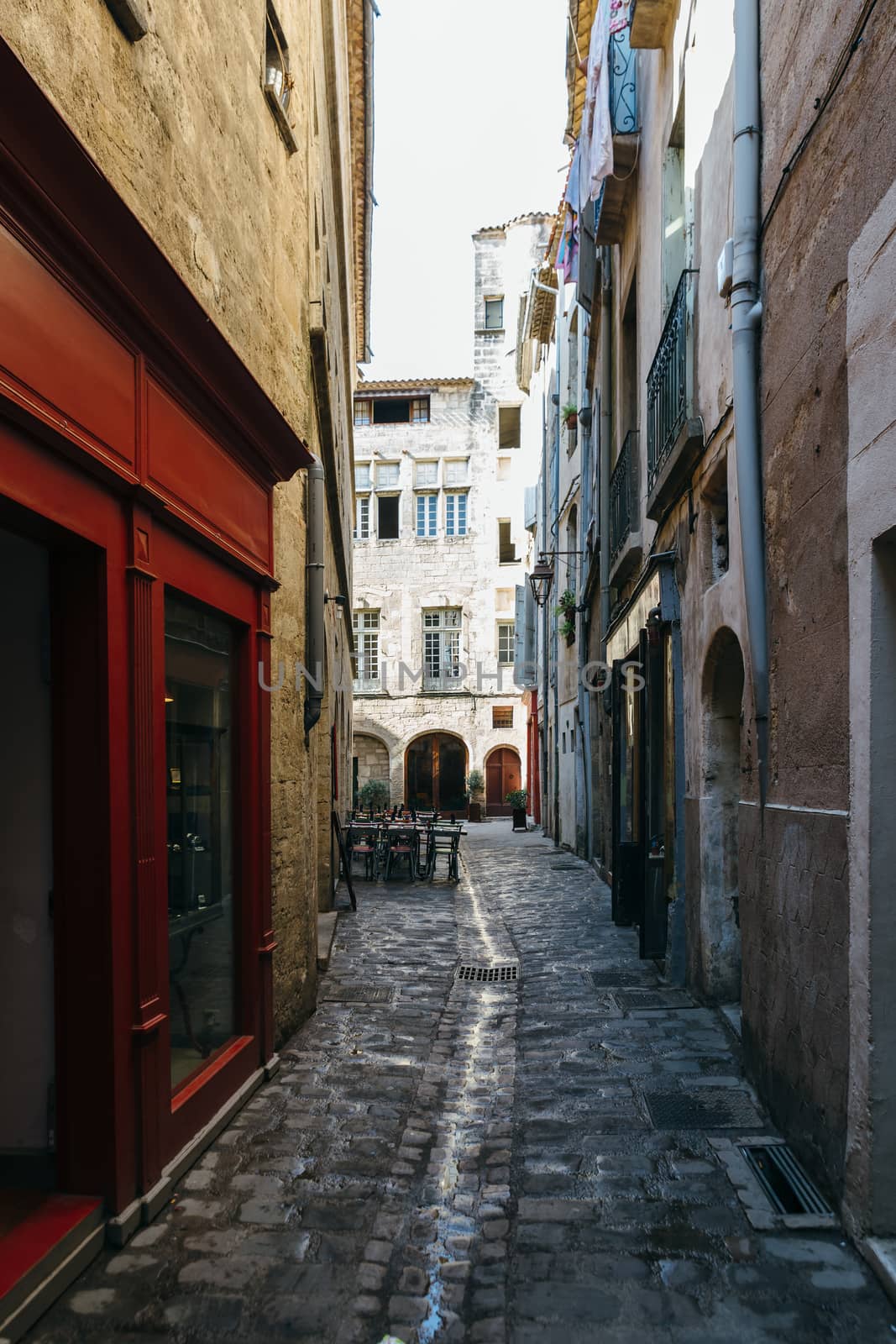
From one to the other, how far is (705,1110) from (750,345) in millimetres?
3586

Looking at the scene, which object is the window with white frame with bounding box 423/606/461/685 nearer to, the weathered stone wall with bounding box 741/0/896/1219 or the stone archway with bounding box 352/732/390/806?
the stone archway with bounding box 352/732/390/806

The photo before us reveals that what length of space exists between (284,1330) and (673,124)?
8031 millimetres

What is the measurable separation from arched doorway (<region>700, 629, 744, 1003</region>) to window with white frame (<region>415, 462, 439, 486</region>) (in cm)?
2667

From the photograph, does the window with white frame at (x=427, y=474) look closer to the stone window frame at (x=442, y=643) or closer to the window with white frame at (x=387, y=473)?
the window with white frame at (x=387, y=473)

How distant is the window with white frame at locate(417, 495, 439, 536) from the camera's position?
32.1m

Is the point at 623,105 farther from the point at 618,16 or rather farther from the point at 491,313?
the point at 491,313

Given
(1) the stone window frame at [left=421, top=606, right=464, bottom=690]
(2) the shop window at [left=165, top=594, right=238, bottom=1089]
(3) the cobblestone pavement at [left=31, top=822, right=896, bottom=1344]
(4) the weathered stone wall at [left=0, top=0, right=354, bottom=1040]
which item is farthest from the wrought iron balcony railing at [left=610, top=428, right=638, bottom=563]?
(1) the stone window frame at [left=421, top=606, right=464, bottom=690]

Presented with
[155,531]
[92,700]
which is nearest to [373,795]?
[155,531]

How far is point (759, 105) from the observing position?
4.87 meters

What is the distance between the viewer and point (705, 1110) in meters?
4.61

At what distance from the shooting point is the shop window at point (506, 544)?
3194 cm

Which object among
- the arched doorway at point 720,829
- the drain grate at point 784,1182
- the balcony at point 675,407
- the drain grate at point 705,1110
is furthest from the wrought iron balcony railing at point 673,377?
the drain grate at point 784,1182

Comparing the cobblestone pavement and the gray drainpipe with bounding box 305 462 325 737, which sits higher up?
the gray drainpipe with bounding box 305 462 325 737

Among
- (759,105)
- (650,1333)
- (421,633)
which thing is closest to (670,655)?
(759,105)
